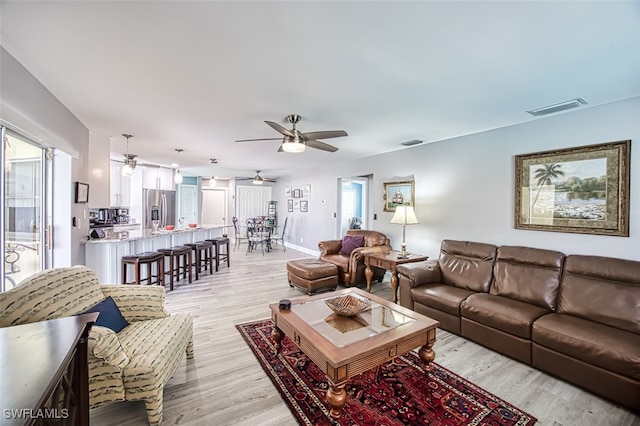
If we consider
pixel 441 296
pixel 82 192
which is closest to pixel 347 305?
pixel 441 296

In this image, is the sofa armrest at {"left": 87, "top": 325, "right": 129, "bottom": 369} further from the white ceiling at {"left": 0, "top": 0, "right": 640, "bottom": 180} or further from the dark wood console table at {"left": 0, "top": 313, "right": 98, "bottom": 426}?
the white ceiling at {"left": 0, "top": 0, "right": 640, "bottom": 180}

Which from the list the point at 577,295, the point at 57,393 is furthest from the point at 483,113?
the point at 57,393

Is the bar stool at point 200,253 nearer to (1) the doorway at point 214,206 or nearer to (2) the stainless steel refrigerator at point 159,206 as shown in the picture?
(2) the stainless steel refrigerator at point 159,206

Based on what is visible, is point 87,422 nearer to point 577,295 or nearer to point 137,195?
point 577,295

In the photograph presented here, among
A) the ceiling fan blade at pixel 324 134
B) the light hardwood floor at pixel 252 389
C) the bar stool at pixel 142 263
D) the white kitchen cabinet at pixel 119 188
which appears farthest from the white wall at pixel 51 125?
the white kitchen cabinet at pixel 119 188

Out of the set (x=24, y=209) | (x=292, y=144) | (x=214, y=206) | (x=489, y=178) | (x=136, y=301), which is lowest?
(x=136, y=301)

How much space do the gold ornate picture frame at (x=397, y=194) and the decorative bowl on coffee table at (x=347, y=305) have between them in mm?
2617

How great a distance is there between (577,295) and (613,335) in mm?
508

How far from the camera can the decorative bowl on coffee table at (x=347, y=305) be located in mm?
2279

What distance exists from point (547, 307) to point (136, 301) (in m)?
3.86

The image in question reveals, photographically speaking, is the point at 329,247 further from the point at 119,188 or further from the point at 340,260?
the point at 119,188

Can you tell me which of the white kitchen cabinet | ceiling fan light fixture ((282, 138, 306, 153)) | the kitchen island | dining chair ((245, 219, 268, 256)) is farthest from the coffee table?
the white kitchen cabinet

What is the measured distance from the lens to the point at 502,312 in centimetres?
254

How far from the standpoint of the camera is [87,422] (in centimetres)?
141
